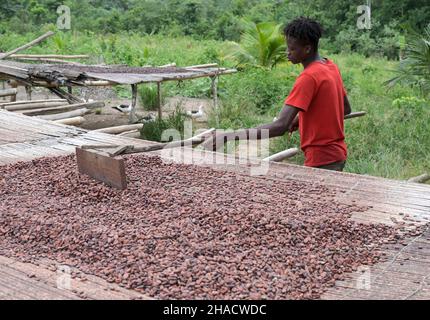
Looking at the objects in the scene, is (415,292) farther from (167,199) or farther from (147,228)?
(167,199)

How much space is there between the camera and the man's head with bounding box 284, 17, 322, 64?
122 inches

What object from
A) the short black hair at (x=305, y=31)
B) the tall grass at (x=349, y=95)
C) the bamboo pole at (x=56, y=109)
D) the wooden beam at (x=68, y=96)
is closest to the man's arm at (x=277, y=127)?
the short black hair at (x=305, y=31)

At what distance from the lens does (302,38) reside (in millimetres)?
3107

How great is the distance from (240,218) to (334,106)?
3.39 feet

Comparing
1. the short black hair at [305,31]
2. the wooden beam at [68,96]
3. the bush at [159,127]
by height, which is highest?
the short black hair at [305,31]

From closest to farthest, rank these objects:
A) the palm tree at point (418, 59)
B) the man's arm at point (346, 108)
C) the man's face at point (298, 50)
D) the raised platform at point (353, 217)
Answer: the raised platform at point (353, 217)
the man's face at point (298, 50)
the man's arm at point (346, 108)
the palm tree at point (418, 59)

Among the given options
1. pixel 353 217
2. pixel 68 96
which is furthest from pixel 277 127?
pixel 68 96

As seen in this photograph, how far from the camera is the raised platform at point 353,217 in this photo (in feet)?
6.22

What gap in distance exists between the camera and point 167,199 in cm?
270

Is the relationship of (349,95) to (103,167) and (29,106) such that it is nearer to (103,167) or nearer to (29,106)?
(29,106)

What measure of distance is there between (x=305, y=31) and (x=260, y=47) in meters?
9.88

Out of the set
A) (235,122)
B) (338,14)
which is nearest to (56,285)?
(235,122)

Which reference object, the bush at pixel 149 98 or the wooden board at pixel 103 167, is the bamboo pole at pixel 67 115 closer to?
the wooden board at pixel 103 167

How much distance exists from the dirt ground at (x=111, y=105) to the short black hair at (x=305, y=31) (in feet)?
20.3
